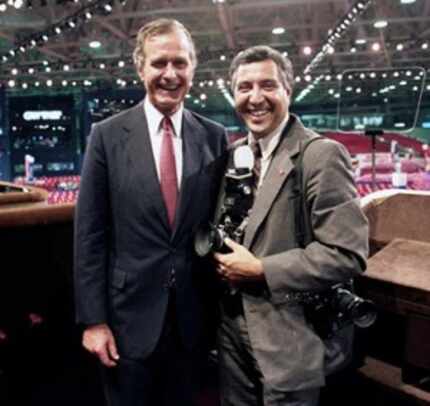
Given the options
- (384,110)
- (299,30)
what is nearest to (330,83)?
(299,30)

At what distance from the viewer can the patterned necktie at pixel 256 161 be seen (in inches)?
59.9

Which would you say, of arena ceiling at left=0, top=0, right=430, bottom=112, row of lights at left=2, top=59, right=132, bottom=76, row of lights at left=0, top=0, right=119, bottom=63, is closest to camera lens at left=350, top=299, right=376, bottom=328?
arena ceiling at left=0, top=0, right=430, bottom=112

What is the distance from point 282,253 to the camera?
4.57ft

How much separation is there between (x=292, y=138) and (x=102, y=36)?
14489mm

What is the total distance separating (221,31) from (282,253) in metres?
13.9

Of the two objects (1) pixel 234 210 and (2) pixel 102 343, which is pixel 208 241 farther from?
Result: (2) pixel 102 343

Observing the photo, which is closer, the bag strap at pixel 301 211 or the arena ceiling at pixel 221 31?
the bag strap at pixel 301 211

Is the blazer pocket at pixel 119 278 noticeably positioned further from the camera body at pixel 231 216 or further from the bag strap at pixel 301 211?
the bag strap at pixel 301 211

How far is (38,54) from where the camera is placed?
18.4 meters

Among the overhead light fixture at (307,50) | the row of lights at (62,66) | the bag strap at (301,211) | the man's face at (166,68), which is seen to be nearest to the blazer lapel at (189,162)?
the man's face at (166,68)

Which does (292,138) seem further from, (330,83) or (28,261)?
(330,83)

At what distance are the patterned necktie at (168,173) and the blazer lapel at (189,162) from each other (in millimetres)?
21

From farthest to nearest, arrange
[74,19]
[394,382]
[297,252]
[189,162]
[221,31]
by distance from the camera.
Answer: [221,31], [74,19], [394,382], [189,162], [297,252]

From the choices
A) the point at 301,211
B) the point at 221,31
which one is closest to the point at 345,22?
the point at 221,31
